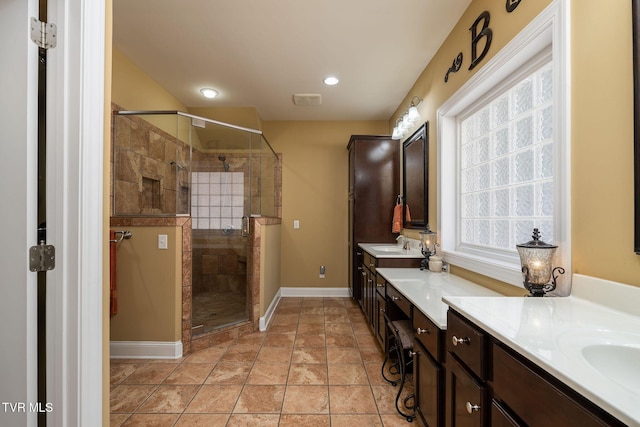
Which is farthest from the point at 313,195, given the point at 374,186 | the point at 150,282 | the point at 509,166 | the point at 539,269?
the point at 539,269

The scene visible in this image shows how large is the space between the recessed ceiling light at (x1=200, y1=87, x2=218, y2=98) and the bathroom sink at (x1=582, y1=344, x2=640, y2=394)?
11.9 feet

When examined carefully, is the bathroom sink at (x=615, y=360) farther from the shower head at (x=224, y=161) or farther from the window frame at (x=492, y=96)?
the shower head at (x=224, y=161)

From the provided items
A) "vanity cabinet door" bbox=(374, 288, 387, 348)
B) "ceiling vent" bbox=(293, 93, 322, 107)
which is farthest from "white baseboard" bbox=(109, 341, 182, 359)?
"ceiling vent" bbox=(293, 93, 322, 107)

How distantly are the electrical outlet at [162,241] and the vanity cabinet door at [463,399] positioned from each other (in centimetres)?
217

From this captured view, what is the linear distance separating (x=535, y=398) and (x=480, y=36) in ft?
6.39

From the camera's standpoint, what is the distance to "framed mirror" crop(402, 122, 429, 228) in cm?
263

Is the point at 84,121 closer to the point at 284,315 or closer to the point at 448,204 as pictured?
the point at 448,204

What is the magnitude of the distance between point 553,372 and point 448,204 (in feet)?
6.09

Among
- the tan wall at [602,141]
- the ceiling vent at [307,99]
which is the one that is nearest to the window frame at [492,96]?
the tan wall at [602,141]

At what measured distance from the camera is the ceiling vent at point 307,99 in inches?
130

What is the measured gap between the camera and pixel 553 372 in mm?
606

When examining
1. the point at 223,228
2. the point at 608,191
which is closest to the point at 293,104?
the point at 223,228

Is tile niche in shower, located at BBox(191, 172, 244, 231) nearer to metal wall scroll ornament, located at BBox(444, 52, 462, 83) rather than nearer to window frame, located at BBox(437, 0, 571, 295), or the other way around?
window frame, located at BBox(437, 0, 571, 295)

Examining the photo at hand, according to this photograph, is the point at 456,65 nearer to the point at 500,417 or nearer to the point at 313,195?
the point at 500,417
